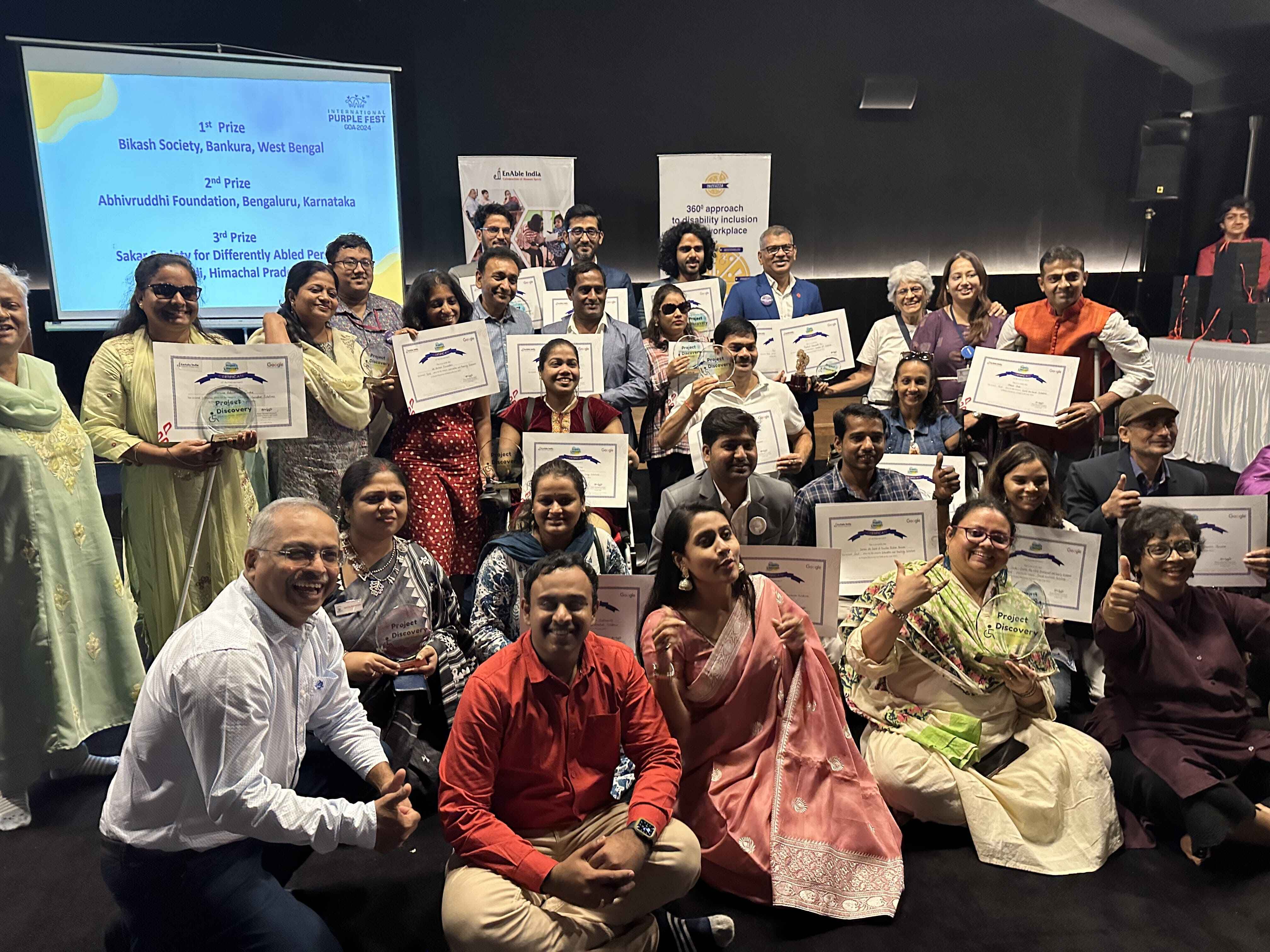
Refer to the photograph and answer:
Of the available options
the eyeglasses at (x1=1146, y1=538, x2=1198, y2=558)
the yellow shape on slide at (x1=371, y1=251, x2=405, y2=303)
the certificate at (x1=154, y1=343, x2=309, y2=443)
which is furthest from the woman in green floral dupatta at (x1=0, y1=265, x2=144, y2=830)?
the yellow shape on slide at (x1=371, y1=251, x2=405, y2=303)

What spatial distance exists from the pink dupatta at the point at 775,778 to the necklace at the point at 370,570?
90 centimetres

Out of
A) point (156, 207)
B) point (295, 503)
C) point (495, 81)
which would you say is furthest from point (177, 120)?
point (295, 503)

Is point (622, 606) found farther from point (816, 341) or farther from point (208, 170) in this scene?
point (208, 170)

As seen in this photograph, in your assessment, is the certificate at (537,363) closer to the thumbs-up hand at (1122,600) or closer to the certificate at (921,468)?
the certificate at (921,468)

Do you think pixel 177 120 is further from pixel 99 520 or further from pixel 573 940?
pixel 573 940

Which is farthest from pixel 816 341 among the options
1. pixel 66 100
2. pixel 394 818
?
pixel 66 100

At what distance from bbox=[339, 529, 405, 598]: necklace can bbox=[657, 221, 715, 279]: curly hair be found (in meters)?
2.72

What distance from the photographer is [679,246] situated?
5020 millimetres

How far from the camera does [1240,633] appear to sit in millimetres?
2902

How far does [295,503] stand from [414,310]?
1.95 m

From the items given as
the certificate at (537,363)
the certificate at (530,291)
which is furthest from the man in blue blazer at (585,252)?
the certificate at (537,363)

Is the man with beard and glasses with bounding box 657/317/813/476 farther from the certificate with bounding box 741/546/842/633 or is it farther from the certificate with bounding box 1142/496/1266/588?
the certificate with bounding box 1142/496/1266/588

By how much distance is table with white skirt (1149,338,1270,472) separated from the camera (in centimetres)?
641

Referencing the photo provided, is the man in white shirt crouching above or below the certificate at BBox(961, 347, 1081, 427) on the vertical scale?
below
